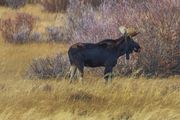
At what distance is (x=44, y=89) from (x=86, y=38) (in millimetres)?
3799

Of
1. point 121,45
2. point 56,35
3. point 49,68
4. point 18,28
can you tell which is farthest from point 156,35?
point 18,28

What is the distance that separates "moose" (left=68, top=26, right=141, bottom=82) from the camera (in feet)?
34.6

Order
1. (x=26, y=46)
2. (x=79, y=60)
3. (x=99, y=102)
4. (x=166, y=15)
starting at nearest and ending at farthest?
(x=99, y=102) < (x=79, y=60) < (x=166, y=15) < (x=26, y=46)

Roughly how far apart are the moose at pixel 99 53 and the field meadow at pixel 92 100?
268 millimetres

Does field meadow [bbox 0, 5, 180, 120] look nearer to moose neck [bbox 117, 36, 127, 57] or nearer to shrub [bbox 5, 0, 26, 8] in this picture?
moose neck [bbox 117, 36, 127, 57]

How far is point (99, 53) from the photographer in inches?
418

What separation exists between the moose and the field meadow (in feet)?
0.88

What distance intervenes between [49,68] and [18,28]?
20.4 feet

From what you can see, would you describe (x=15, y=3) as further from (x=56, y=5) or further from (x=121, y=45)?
(x=121, y=45)

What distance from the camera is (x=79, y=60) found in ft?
34.5

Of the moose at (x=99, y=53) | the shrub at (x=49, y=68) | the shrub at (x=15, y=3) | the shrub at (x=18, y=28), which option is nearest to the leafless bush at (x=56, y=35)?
the shrub at (x=18, y=28)

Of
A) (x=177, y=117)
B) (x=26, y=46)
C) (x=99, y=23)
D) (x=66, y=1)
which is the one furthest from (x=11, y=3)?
(x=177, y=117)

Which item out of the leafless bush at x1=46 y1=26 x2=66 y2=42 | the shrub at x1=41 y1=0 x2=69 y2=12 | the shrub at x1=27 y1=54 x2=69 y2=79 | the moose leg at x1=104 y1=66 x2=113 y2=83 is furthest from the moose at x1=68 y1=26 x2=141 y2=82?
the shrub at x1=41 y1=0 x2=69 y2=12

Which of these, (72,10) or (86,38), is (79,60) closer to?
(86,38)
